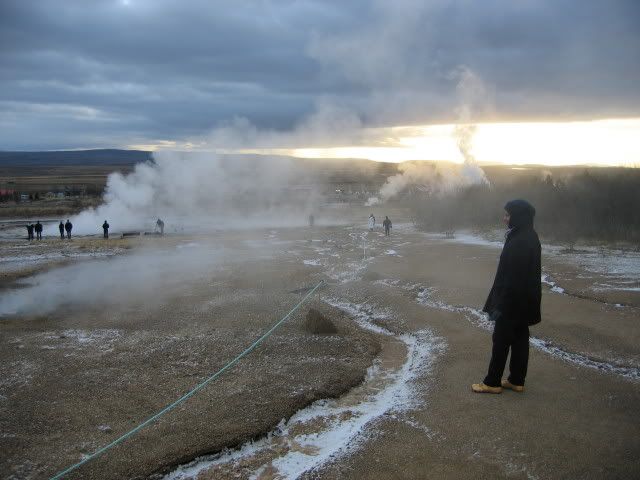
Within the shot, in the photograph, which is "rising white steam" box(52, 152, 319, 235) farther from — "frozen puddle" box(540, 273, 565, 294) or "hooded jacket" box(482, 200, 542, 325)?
"hooded jacket" box(482, 200, 542, 325)

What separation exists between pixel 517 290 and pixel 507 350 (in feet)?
2.98

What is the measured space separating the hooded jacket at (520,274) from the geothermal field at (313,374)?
1279 millimetres

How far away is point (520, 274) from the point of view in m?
6.48

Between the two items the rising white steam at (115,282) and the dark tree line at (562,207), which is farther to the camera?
the dark tree line at (562,207)

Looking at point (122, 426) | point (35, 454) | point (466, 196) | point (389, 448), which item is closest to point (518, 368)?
point (389, 448)

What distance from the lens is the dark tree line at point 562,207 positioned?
2770 cm

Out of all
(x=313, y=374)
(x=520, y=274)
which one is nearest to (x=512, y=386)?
(x=520, y=274)

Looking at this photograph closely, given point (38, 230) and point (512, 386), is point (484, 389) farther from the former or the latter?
point (38, 230)

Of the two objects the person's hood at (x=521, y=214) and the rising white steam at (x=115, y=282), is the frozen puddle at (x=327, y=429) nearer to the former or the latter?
the person's hood at (x=521, y=214)

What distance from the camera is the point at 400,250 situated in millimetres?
25469

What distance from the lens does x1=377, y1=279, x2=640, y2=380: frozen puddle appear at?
25.9ft

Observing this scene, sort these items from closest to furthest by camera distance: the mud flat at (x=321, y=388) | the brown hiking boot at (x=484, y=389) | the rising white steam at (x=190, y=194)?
1. the mud flat at (x=321, y=388)
2. the brown hiking boot at (x=484, y=389)
3. the rising white steam at (x=190, y=194)

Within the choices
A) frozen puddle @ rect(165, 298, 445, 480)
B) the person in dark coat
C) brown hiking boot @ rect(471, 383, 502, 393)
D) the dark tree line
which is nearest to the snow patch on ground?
frozen puddle @ rect(165, 298, 445, 480)

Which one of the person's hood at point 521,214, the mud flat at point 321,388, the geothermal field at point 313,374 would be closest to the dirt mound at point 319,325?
the geothermal field at point 313,374
